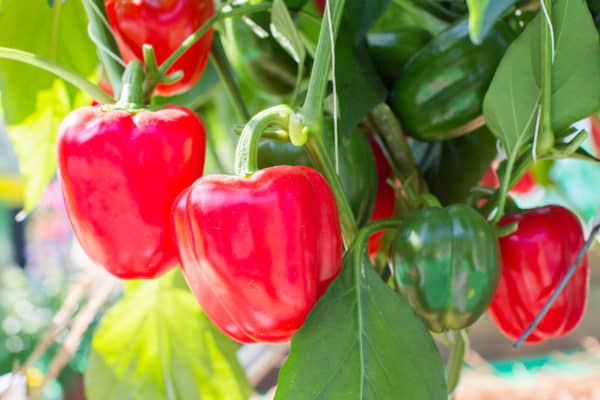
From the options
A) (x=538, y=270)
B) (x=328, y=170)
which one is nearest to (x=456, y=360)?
(x=538, y=270)

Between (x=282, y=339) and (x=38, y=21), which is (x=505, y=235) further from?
(x=38, y=21)

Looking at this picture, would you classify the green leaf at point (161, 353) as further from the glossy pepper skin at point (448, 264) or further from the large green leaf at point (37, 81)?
the glossy pepper skin at point (448, 264)

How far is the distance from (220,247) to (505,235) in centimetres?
19

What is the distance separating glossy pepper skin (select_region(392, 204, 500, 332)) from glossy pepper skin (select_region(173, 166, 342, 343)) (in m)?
0.05

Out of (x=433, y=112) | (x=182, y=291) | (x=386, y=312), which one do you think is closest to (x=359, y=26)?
(x=433, y=112)

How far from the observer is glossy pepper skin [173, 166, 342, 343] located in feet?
1.12

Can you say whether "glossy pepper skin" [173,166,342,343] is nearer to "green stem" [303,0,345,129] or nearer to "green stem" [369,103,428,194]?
"green stem" [303,0,345,129]

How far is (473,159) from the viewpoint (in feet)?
1.68

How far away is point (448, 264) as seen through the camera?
39 centimetres

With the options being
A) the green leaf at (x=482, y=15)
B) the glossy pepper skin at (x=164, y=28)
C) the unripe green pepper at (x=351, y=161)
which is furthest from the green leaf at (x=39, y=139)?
the green leaf at (x=482, y=15)

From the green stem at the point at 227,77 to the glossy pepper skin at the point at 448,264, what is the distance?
0.14 metres

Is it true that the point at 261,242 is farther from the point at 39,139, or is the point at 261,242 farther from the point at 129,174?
the point at 39,139

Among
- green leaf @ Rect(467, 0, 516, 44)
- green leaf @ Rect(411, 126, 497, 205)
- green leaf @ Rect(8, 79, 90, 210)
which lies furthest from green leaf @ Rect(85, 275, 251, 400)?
green leaf @ Rect(467, 0, 516, 44)

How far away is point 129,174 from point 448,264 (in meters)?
0.17
